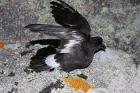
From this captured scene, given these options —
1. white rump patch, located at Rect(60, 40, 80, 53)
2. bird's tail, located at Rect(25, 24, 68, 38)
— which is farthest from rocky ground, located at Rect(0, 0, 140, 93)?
bird's tail, located at Rect(25, 24, 68, 38)

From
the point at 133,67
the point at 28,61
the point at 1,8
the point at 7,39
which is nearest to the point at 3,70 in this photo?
the point at 28,61

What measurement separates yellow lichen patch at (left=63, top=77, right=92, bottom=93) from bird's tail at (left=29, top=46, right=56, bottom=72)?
11.0 inches

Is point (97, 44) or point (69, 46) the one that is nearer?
point (69, 46)

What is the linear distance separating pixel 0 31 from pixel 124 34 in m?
1.66

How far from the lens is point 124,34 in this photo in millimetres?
5711

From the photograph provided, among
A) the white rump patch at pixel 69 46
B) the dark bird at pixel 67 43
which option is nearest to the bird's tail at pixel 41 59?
the dark bird at pixel 67 43

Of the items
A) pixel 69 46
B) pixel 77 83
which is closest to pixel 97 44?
pixel 69 46

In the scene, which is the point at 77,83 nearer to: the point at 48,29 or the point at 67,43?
the point at 67,43

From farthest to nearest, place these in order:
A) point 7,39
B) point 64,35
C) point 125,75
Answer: point 7,39
point 125,75
point 64,35

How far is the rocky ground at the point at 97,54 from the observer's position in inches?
193

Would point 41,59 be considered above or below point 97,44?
below

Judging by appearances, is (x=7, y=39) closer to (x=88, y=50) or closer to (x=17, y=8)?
(x=17, y=8)

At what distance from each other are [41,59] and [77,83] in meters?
0.55

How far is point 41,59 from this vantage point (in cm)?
509
